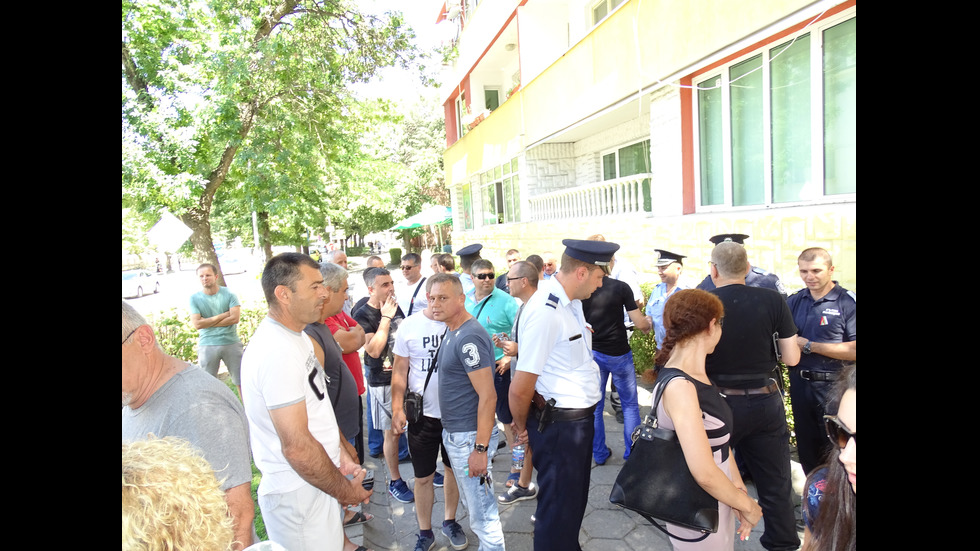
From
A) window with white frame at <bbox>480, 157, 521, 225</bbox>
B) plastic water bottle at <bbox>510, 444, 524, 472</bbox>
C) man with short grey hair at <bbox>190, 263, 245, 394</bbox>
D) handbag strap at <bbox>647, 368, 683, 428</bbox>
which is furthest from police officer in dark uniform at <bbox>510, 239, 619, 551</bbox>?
window with white frame at <bbox>480, 157, 521, 225</bbox>

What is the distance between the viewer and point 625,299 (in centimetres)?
502

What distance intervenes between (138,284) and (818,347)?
36496 mm

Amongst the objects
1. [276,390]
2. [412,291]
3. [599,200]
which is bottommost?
[276,390]

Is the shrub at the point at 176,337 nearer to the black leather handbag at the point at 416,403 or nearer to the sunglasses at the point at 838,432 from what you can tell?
the black leather handbag at the point at 416,403

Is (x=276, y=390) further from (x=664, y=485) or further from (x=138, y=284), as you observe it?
(x=138, y=284)

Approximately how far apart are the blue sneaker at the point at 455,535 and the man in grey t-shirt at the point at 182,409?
75.9 inches

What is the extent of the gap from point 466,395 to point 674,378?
1.43 m

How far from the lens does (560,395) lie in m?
3.13

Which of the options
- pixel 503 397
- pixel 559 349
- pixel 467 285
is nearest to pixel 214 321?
pixel 467 285

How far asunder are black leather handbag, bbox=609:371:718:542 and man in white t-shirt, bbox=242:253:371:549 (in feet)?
4.49

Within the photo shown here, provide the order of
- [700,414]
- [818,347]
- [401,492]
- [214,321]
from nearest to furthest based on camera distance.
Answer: [700,414]
[818,347]
[401,492]
[214,321]

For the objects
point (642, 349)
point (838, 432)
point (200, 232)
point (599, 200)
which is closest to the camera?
point (838, 432)
